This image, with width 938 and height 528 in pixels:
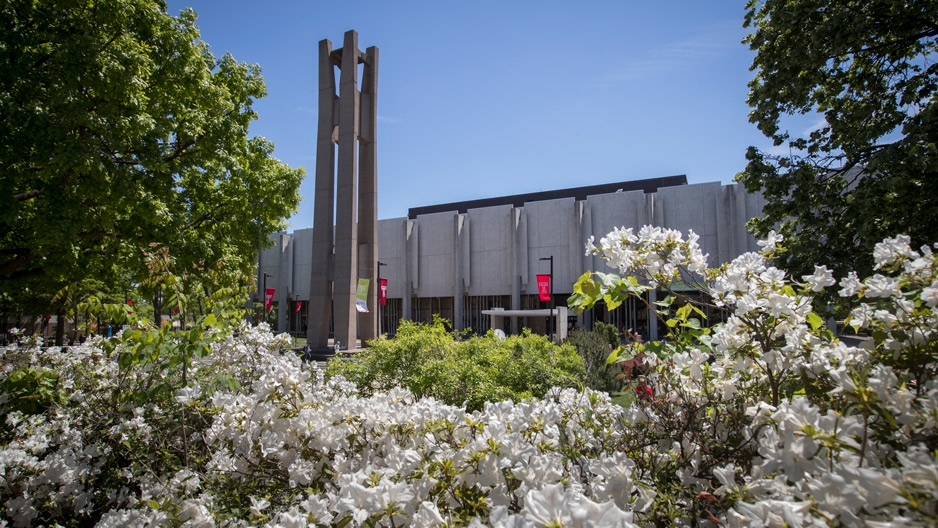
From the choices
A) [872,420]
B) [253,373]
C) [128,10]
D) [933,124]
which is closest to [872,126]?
[933,124]

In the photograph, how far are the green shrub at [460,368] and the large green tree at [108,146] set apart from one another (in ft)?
9.41

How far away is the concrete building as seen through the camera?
108ft

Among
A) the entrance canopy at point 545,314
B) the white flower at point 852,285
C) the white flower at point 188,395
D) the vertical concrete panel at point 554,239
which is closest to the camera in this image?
the white flower at point 852,285

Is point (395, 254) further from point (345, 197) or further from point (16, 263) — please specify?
point (16, 263)

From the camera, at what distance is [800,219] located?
9508 mm

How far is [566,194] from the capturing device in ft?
167

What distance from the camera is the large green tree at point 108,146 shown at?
26.3 feet

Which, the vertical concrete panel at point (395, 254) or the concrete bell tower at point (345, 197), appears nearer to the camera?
the concrete bell tower at point (345, 197)

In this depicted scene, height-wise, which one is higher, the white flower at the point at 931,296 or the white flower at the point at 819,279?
the white flower at the point at 819,279

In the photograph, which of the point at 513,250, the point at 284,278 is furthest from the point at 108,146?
the point at 284,278

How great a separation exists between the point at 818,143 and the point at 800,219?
5.67 ft

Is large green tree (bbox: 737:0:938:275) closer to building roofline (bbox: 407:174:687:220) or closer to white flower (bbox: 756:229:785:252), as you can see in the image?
white flower (bbox: 756:229:785:252)

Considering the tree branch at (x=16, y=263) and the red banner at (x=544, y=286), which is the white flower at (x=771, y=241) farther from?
the red banner at (x=544, y=286)

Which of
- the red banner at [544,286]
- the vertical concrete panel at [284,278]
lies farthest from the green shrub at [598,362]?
the vertical concrete panel at [284,278]
